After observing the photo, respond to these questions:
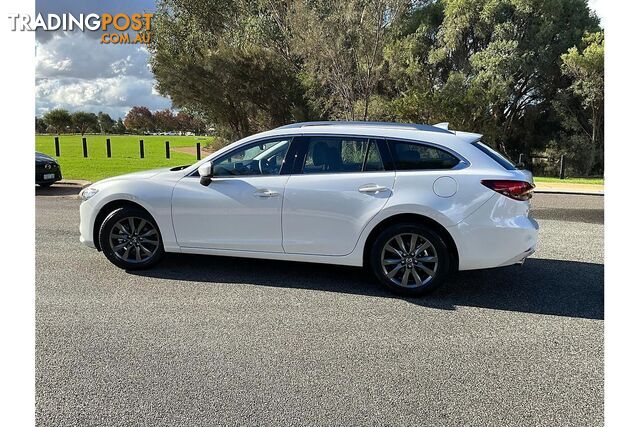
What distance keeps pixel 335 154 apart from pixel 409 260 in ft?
4.25

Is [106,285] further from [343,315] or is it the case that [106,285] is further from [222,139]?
[222,139]

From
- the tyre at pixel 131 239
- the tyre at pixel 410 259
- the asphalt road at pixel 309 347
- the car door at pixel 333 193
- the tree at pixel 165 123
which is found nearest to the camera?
the asphalt road at pixel 309 347

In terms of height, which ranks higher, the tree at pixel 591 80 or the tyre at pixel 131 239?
the tree at pixel 591 80

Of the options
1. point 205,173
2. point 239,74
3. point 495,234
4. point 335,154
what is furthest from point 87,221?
→ point 239,74

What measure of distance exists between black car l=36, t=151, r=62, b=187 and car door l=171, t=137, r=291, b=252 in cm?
988

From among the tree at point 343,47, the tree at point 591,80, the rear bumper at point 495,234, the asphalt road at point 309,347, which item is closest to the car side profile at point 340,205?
the rear bumper at point 495,234

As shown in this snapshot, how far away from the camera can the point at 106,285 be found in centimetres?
505

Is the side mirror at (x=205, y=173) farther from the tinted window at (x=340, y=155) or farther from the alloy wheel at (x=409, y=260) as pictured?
the alloy wheel at (x=409, y=260)

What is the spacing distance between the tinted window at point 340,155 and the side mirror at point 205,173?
3.30ft

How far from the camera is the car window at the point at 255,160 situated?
5073mm

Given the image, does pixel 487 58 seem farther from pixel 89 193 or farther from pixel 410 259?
pixel 89 193

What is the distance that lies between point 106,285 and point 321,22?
612 inches

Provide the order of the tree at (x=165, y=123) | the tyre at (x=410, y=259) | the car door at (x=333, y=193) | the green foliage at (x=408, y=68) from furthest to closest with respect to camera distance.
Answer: the tree at (x=165, y=123), the green foliage at (x=408, y=68), the car door at (x=333, y=193), the tyre at (x=410, y=259)

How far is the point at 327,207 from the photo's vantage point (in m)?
4.75
